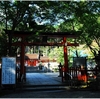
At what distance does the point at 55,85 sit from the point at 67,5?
17.6 feet

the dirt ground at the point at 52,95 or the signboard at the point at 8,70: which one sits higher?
the signboard at the point at 8,70

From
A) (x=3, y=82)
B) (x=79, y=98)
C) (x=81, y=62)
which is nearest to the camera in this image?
(x=79, y=98)

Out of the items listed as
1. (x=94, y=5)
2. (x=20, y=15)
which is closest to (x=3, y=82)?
(x=20, y=15)

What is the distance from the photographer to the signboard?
43.3ft

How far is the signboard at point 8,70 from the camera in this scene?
13.2 metres

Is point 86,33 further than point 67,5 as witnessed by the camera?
Yes

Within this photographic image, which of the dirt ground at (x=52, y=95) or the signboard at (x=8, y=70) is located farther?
the signboard at (x=8, y=70)

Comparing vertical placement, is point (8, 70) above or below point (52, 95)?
above

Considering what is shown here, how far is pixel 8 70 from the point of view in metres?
13.3

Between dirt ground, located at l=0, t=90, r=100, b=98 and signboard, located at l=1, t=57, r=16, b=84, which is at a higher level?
signboard, located at l=1, t=57, r=16, b=84

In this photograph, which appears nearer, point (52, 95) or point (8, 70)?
point (52, 95)

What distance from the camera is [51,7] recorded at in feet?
47.8

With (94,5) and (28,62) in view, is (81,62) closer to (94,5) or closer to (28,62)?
(94,5)

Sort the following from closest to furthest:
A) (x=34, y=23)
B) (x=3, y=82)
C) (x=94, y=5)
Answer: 1. (x=3, y=82)
2. (x=94, y=5)
3. (x=34, y=23)
